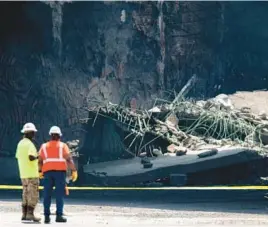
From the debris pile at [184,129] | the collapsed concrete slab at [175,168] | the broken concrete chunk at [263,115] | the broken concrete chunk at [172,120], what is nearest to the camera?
the collapsed concrete slab at [175,168]

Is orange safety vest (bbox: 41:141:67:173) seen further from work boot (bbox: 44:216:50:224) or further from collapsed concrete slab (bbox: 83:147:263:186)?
collapsed concrete slab (bbox: 83:147:263:186)

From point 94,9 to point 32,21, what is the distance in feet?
6.83

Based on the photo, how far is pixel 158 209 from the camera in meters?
14.6

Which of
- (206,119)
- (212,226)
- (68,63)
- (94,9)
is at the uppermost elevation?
(94,9)

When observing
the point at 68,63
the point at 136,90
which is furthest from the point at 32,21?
the point at 136,90

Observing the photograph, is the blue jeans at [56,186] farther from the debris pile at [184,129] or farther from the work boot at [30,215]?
the debris pile at [184,129]

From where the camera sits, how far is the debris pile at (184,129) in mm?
21484

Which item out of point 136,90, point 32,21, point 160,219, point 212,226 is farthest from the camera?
Result: point 136,90

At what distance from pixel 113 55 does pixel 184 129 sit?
5026mm

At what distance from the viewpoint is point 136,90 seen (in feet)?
88.8

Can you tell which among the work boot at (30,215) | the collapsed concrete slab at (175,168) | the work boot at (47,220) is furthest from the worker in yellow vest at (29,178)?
the collapsed concrete slab at (175,168)

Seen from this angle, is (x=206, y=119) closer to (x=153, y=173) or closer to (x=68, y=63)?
(x=153, y=173)

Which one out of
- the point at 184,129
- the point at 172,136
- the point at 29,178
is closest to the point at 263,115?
the point at 184,129

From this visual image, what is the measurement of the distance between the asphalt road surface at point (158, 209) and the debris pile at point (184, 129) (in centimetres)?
459
